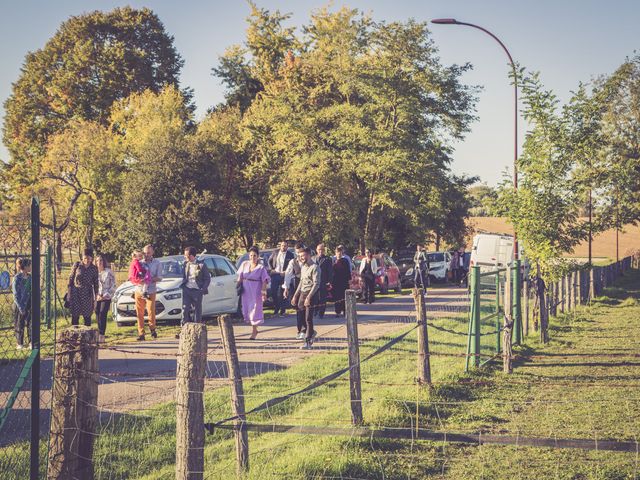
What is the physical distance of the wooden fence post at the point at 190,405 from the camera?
16.9 ft

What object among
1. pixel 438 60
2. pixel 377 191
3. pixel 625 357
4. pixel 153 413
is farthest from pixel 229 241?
pixel 153 413

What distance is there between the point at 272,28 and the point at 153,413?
40.9 m

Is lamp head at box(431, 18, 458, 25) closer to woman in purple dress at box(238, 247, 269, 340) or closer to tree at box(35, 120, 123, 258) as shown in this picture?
woman in purple dress at box(238, 247, 269, 340)

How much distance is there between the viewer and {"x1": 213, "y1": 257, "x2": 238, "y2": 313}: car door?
1959 cm

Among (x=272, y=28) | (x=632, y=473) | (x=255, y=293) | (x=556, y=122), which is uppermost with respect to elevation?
(x=272, y=28)

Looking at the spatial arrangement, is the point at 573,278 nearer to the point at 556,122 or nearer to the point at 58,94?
the point at 556,122

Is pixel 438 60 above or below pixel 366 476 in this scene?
above

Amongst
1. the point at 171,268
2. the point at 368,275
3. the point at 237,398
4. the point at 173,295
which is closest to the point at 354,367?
the point at 237,398

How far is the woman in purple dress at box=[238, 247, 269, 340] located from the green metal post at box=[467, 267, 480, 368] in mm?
4806

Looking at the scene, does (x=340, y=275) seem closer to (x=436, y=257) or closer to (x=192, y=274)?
(x=192, y=274)

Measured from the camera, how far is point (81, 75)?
4616 cm

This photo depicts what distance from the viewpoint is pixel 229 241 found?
40875mm

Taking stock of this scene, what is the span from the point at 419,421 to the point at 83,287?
30.2ft

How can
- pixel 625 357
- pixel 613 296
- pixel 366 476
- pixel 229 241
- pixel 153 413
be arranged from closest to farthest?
pixel 366 476, pixel 153 413, pixel 625 357, pixel 613 296, pixel 229 241
